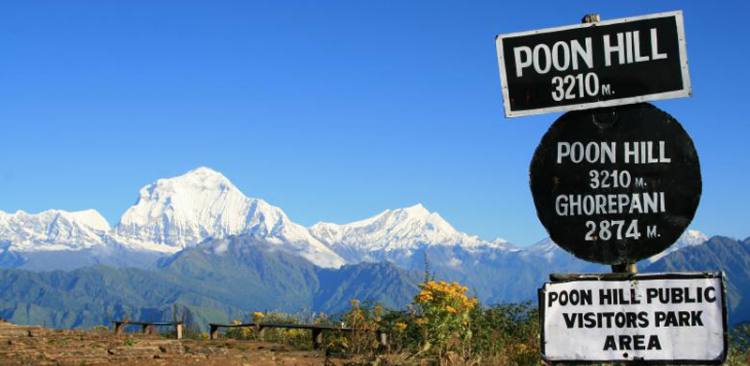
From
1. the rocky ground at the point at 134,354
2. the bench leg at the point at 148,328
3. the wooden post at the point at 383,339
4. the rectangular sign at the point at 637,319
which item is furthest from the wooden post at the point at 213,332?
the rectangular sign at the point at 637,319

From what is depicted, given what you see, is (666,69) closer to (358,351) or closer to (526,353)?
(526,353)

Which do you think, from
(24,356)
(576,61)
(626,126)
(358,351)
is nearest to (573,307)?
(626,126)

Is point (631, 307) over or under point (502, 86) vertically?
under

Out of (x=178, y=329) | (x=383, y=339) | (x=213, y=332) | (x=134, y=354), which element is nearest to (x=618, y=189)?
(x=383, y=339)

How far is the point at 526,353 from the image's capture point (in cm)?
1451

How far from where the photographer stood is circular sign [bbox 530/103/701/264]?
4.49m

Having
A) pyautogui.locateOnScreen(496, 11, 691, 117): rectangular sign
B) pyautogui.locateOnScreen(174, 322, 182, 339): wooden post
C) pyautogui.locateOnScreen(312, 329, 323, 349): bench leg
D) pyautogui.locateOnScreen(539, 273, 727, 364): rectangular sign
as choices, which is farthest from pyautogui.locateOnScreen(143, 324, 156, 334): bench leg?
pyautogui.locateOnScreen(496, 11, 691, 117): rectangular sign

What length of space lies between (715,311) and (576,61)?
146cm

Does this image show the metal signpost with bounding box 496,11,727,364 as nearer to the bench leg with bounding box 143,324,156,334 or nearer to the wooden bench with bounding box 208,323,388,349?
the wooden bench with bounding box 208,323,388,349

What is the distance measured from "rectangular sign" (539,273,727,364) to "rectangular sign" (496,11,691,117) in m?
0.94

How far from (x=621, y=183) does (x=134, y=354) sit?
14827 millimetres

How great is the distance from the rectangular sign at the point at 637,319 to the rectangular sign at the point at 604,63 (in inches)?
37.0

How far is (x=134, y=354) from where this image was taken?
1758 cm

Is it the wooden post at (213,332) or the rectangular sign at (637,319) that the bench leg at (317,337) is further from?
the rectangular sign at (637,319)
